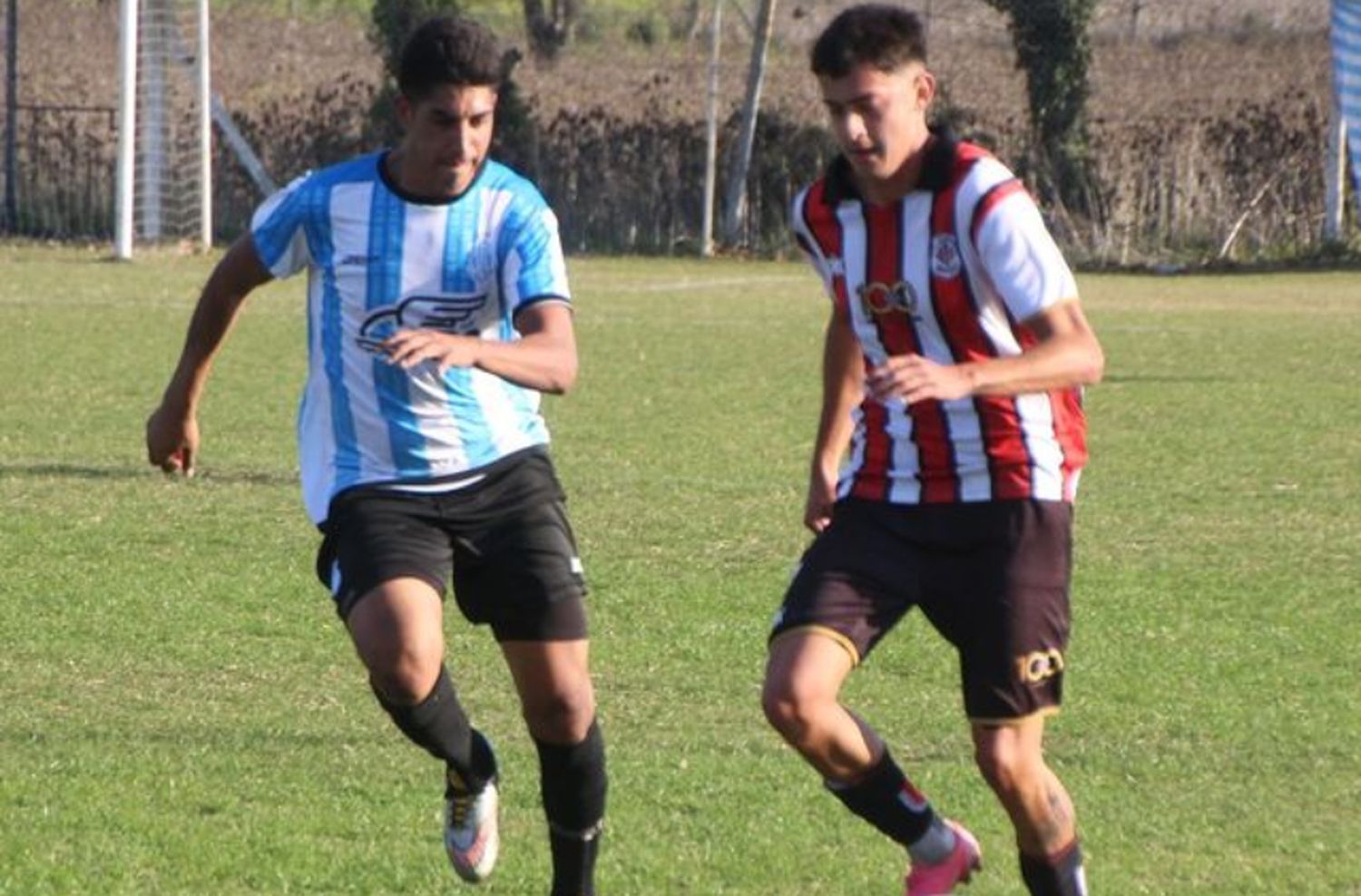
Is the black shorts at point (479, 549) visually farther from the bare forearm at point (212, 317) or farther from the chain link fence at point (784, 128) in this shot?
the chain link fence at point (784, 128)

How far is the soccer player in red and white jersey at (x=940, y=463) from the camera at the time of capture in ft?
17.3

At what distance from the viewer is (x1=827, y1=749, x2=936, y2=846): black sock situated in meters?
5.57

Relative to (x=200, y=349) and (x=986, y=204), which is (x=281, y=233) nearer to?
(x=200, y=349)

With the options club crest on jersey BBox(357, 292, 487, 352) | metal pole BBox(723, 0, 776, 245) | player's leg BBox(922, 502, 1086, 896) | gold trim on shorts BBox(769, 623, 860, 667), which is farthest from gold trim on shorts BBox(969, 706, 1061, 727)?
metal pole BBox(723, 0, 776, 245)

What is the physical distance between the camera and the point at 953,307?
5.30m

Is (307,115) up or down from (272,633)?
up

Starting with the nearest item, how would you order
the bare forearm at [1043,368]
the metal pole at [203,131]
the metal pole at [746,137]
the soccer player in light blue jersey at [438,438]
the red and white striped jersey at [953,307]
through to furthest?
the bare forearm at [1043,368] → the red and white striped jersey at [953,307] → the soccer player in light blue jersey at [438,438] → the metal pole at [203,131] → the metal pole at [746,137]

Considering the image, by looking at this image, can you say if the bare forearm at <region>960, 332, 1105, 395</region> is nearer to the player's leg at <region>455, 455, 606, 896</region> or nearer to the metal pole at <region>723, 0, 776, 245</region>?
the player's leg at <region>455, 455, 606, 896</region>

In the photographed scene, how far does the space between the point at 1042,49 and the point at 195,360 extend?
1228 inches

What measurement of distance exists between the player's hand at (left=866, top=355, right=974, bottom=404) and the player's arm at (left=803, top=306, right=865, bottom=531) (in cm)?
94

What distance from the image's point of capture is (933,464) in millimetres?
5406

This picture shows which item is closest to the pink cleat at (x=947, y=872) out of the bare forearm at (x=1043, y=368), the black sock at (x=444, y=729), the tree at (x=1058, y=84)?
the black sock at (x=444, y=729)

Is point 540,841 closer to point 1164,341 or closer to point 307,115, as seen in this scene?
point 1164,341

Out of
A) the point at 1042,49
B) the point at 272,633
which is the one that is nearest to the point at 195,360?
the point at 272,633
